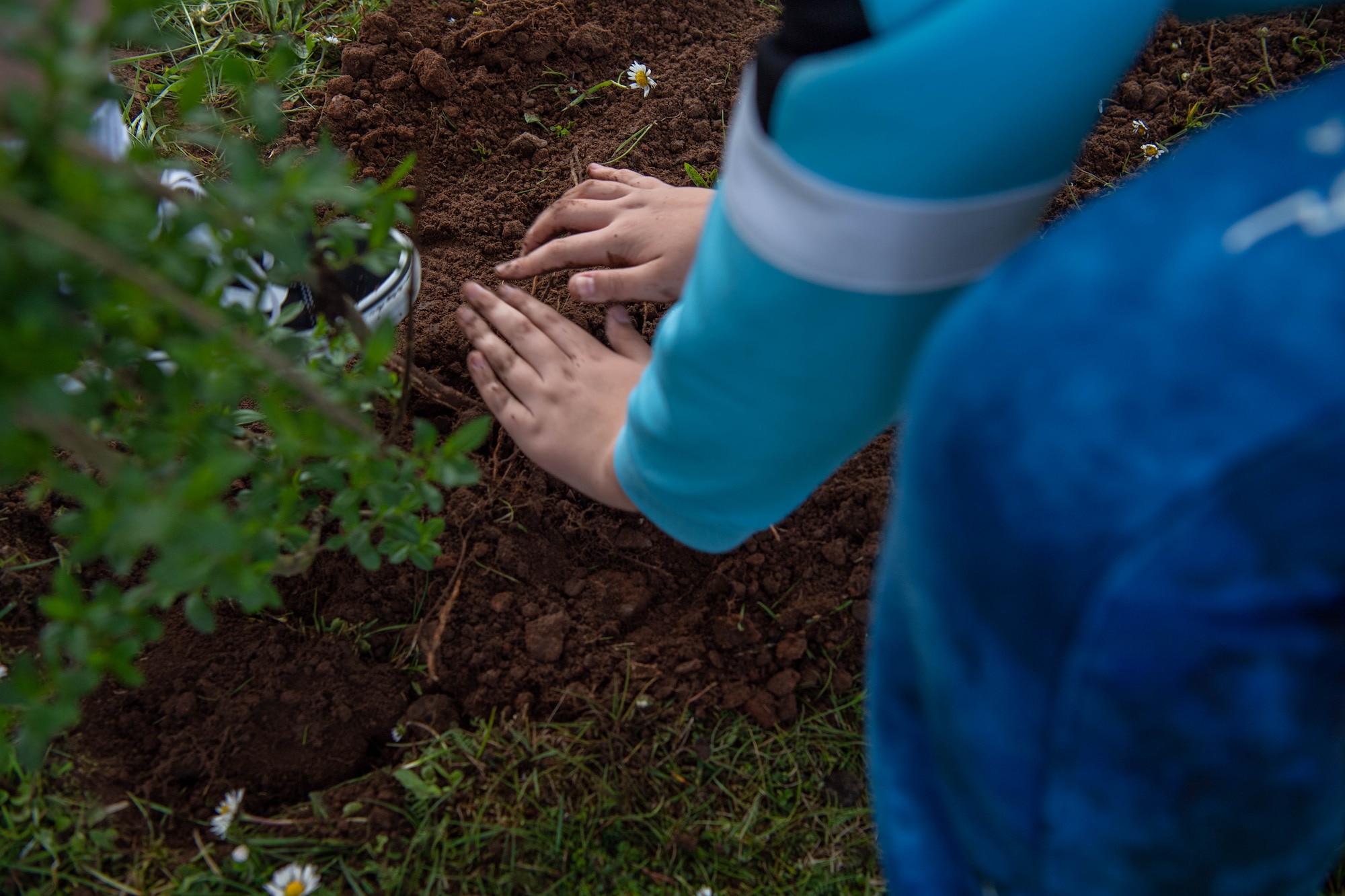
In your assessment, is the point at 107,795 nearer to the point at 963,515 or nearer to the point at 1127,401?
the point at 963,515

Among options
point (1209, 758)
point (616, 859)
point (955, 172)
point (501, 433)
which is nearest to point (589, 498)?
point (501, 433)

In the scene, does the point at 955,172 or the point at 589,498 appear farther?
the point at 589,498

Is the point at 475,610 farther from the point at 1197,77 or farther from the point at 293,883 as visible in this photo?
the point at 1197,77

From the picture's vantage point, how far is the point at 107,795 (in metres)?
1.44

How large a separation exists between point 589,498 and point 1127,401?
1.24 meters

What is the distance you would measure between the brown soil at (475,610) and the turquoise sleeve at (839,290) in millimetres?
302

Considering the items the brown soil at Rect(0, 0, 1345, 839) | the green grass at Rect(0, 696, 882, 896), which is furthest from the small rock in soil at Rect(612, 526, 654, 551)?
the green grass at Rect(0, 696, 882, 896)

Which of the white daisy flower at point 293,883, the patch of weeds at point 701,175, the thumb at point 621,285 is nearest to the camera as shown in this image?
the white daisy flower at point 293,883

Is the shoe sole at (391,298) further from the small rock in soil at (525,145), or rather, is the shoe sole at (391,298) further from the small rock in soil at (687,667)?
the small rock in soil at (687,667)

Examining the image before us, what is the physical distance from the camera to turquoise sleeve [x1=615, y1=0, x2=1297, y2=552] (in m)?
0.74

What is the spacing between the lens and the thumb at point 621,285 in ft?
5.65

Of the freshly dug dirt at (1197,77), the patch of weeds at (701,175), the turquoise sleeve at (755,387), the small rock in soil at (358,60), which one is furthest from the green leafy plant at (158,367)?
the freshly dug dirt at (1197,77)

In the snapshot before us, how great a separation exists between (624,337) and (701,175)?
0.51m

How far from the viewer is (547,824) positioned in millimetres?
1452
